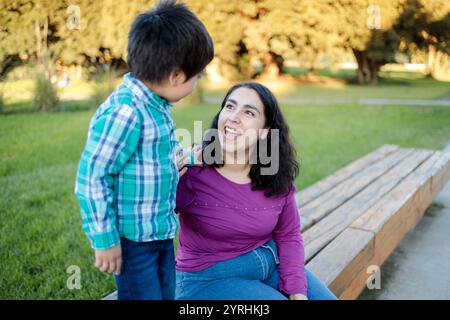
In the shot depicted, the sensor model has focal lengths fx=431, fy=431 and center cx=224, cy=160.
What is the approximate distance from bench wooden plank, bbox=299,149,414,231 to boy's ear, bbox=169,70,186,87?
60.2 inches

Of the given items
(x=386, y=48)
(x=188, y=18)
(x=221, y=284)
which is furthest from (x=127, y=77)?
(x=386, y=48)

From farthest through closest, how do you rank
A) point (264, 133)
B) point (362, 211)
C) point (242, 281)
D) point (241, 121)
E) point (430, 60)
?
1. point (430, 60)
2. point (362, 211)
3. point (264, 133)
4. point (241, 121)
5. point (242, 281)

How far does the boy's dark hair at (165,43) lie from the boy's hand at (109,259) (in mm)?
538

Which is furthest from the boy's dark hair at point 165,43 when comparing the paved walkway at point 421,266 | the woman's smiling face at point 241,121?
the paved walkway at point 421,266

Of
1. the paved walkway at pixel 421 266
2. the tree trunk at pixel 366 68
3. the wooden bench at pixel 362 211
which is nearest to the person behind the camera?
the wooden bench at pixel 362 211

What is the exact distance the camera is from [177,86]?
4.58 ft

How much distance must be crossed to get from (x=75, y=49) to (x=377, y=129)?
20.9 feet

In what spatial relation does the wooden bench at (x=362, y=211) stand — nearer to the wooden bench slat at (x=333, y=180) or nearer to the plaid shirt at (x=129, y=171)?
the wooden bench slat at (x=333, y=180)

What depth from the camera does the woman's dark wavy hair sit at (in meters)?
1.86

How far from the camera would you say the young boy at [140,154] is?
1.25m

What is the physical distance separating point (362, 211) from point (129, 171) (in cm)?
198

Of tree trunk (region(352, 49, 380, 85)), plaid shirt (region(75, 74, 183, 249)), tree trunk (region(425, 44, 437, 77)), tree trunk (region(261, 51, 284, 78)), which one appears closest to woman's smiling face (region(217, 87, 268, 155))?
plaid shirt (region(75, 74, 183, 249))

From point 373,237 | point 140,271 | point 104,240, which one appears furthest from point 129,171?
point 373,237

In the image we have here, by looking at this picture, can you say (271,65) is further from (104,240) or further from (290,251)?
(104,240)
